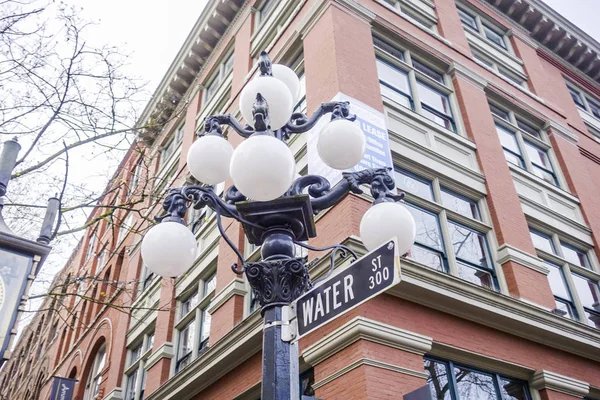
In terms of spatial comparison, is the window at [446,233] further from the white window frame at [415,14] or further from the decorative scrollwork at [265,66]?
the white window frame at [415,14]

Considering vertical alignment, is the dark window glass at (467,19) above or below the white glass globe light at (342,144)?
above

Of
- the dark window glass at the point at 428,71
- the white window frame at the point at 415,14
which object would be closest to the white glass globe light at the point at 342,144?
the dark window glass at the point at 428,71

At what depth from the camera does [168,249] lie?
14.1 ft

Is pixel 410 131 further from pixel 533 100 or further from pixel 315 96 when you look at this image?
pixel 533 100

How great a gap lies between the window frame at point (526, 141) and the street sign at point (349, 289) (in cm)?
1310

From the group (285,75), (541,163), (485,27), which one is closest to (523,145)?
(541,163)

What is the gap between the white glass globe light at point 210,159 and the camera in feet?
16.3

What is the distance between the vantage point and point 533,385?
33.3 ft

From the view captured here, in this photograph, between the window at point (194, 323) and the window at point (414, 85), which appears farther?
the window at point (194, 323)

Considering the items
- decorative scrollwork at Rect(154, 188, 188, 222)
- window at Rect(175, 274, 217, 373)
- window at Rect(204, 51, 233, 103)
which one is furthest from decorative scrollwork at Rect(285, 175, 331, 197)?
window at Rect(204, 51, 233, 103)

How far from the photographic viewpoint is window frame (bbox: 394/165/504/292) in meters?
11.2

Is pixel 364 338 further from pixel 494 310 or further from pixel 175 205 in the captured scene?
pixel 175 205

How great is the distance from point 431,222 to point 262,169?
8.43 metres

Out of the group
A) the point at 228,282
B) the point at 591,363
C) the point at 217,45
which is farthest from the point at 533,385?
the point at 217,45
